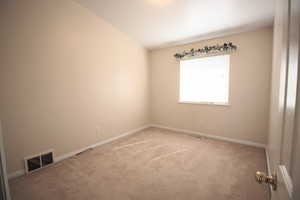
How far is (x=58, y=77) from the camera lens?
2213mm

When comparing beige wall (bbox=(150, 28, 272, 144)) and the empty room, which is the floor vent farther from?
beige wall (bbox=(150, 28, 272, 144))

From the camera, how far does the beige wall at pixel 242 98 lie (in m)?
2.54

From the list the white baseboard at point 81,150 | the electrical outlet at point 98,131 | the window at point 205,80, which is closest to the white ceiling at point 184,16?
the window at point 205,80

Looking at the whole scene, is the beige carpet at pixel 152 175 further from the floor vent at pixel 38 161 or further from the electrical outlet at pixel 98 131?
the electrical outlet at pixel 98 131

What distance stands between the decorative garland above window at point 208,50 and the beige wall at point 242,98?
107 millimetres

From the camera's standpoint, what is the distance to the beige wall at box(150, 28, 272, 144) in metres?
2.54

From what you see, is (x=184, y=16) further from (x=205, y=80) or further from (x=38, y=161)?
(x=38, y=161)

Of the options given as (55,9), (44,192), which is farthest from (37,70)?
(44,192)

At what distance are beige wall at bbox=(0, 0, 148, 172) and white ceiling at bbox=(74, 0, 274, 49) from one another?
36 cm

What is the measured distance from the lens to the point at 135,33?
126 inches

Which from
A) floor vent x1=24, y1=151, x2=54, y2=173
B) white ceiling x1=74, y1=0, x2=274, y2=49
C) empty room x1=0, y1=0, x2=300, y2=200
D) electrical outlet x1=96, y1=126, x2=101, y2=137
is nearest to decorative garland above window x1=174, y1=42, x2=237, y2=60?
empty room x1=0, y1=0, x2=300, y2=200

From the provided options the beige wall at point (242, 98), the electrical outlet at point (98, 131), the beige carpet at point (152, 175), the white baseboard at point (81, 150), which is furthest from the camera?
the electrical outlet at point (98, 131)

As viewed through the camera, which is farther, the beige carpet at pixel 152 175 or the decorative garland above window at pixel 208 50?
A: the decorative garland above window at pixel 208 50

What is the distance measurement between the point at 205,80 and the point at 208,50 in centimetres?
67
